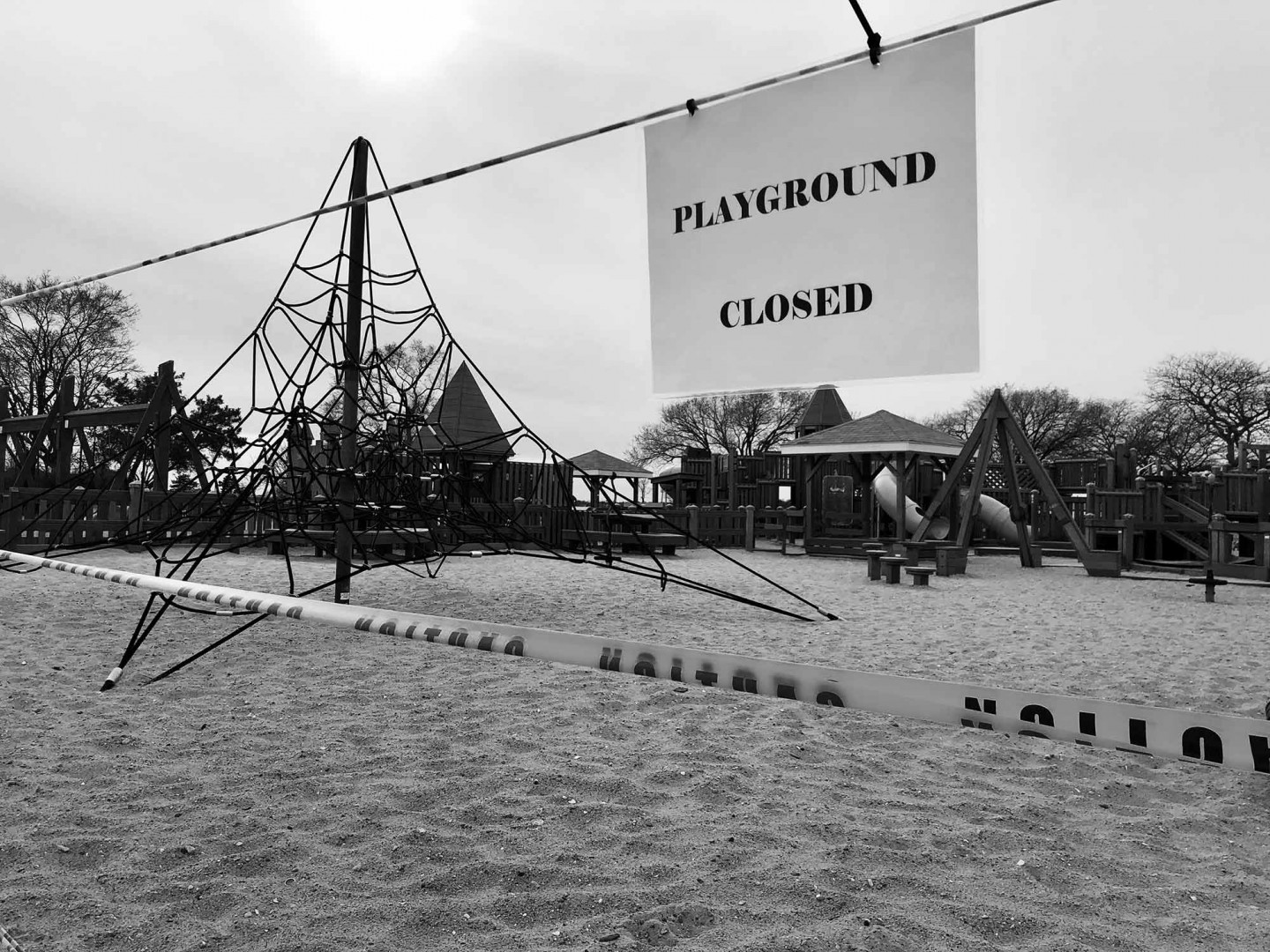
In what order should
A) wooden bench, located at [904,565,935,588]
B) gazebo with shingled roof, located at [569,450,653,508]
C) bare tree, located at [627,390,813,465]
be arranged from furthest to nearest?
bare tree, located at [627,390,813,465] → gazebo with shingled roof, located at [569,450,653,508] → wooden bench, located at [904,565,935,588]

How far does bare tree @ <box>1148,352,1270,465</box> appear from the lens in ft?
102

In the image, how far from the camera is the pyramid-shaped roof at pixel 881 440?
15.9 meters

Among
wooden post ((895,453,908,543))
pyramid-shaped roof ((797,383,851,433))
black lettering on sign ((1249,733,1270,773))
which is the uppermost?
pyramid-shaped roof ((797,383,851,433))

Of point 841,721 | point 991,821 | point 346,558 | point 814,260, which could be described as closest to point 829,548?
point 346,558

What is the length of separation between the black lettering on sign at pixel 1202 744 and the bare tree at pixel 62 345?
83.3ft

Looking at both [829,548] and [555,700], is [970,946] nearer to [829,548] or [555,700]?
[555,700]

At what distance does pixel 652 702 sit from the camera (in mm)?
4027

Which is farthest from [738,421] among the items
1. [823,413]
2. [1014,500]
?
[1014,500]

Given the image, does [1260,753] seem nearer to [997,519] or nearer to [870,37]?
[870,37]

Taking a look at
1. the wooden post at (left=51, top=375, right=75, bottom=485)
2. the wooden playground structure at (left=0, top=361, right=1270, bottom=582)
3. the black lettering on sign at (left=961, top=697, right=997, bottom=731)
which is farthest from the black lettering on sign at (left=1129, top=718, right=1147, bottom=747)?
the wooden post at (left=51, top=375, right=75, bottom=485)

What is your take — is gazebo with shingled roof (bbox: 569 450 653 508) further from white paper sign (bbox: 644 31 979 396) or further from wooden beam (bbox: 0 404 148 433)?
white paper sign (bbox: 644 31 979 396)

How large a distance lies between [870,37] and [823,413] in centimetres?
Result: 2973

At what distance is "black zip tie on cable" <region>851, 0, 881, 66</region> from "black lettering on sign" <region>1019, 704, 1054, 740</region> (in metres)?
1.46

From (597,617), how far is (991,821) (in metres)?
4.65
